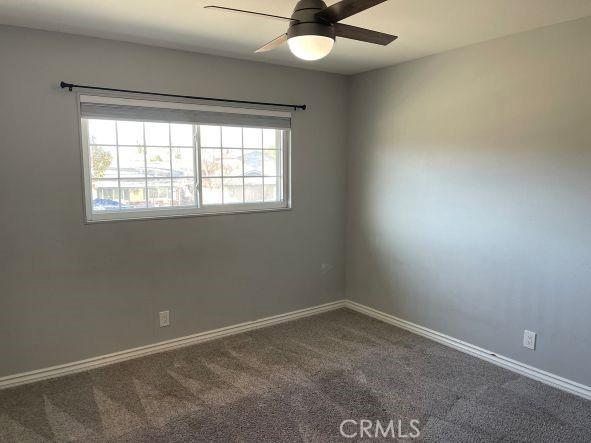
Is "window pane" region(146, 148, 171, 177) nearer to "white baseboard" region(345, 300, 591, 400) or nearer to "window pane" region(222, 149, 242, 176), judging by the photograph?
"window pane" region(222, 149, 242, 176)

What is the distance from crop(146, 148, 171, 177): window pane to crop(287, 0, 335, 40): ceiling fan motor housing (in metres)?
1.81

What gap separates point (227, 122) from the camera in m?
3.43

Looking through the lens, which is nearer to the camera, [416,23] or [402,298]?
[416,23]

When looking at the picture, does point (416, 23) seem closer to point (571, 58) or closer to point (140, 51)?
point (571, 58)

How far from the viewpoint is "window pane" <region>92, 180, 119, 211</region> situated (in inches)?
118

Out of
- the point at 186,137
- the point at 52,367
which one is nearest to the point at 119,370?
the point at 52,367

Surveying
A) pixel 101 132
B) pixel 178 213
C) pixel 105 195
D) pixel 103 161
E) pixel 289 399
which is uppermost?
pixel 101 132

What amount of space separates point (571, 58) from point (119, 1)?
2612mm

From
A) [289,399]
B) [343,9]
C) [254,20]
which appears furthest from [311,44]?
[289,399]

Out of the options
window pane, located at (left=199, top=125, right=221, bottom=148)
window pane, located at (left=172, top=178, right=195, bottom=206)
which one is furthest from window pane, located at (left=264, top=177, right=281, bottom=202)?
window pane, located at (left=172, top=178, right=195, bottom=206)

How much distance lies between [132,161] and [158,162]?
19cm

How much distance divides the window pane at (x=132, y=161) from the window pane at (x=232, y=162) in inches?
26.2

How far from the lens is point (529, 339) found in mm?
2889

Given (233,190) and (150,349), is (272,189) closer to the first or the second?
(233,190)
